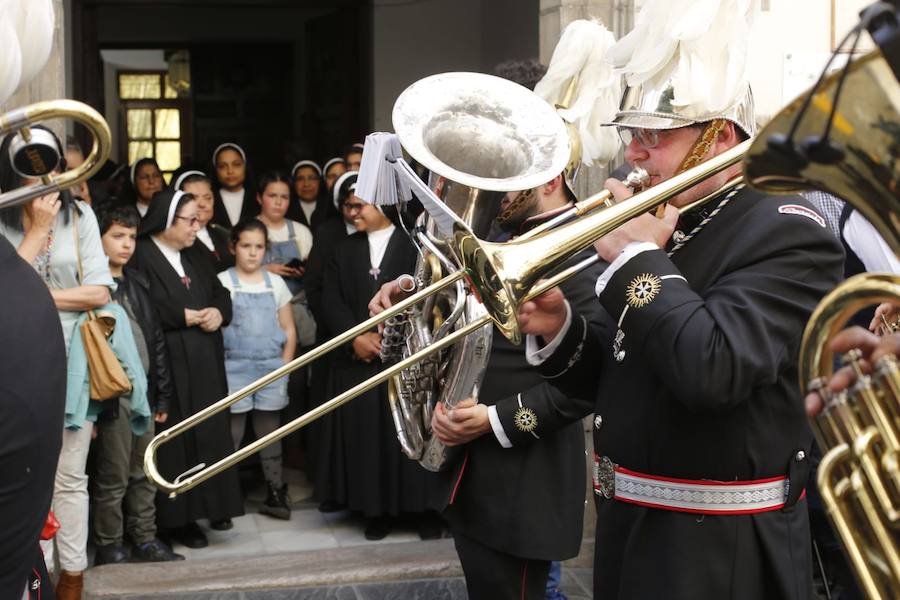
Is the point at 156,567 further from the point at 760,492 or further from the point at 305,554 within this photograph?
the point at 760,492

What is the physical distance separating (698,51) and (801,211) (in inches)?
Answer: 17.8

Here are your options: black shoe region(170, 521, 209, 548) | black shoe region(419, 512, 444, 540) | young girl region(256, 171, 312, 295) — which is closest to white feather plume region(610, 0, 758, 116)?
black shoe region(419, 512, 444, 540)

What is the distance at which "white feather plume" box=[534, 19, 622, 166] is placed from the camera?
4.22 metres

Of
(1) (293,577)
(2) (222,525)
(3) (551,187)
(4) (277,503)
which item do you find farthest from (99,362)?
(3) (551,187)

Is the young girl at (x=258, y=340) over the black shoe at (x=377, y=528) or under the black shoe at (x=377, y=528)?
over

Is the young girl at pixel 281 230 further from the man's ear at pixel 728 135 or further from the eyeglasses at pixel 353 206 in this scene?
the man's ear at pixel 728 135

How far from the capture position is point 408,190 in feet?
11.6

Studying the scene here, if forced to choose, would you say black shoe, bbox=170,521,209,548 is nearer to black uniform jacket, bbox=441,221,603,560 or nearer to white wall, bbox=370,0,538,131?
black uniform jacket, bbox=441,221,603,560

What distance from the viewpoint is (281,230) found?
23.8ft

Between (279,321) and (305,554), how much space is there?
50.0 inches

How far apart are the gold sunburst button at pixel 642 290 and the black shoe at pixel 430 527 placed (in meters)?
3.71

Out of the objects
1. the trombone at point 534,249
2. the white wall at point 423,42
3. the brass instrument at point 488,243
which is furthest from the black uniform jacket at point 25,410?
the white wall at point 423,42

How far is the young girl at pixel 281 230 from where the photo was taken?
7.07m

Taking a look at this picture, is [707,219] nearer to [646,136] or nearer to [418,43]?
[646,136]
